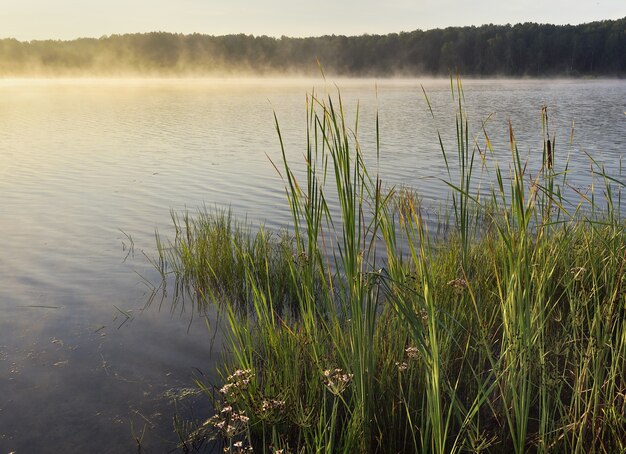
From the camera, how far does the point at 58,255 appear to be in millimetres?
7254

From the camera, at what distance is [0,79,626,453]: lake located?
3.80 metres

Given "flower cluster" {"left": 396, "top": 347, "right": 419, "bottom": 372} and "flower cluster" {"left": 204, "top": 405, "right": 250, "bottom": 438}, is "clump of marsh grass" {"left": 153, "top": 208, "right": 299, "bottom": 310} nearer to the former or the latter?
Result: "flower cluster" {"left": 204, "top": 405, "right": 250, "bottom": 438}

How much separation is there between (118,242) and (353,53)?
104 m

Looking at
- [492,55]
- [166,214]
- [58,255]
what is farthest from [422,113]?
[492,55]

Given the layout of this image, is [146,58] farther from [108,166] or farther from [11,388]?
[11,388]

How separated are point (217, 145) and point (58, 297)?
12738 mm

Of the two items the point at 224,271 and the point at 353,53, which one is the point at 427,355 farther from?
the point at 353,53

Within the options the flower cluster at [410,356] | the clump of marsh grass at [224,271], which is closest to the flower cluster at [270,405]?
the flower cluster at [410,356]

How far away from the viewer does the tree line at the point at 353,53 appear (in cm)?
8956

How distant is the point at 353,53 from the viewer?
10656 cm

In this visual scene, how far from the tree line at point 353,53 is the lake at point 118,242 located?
64919mm

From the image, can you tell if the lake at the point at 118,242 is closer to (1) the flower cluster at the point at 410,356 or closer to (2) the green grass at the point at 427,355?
(2) the green grass at the point at 427,355

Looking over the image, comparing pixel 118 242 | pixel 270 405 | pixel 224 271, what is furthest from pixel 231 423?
pixel 118 242

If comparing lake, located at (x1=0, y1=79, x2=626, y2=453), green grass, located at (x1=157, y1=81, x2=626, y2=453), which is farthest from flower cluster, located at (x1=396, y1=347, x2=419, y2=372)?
lake, located at (x1=0, y1=79, x2=626, y2=453)
